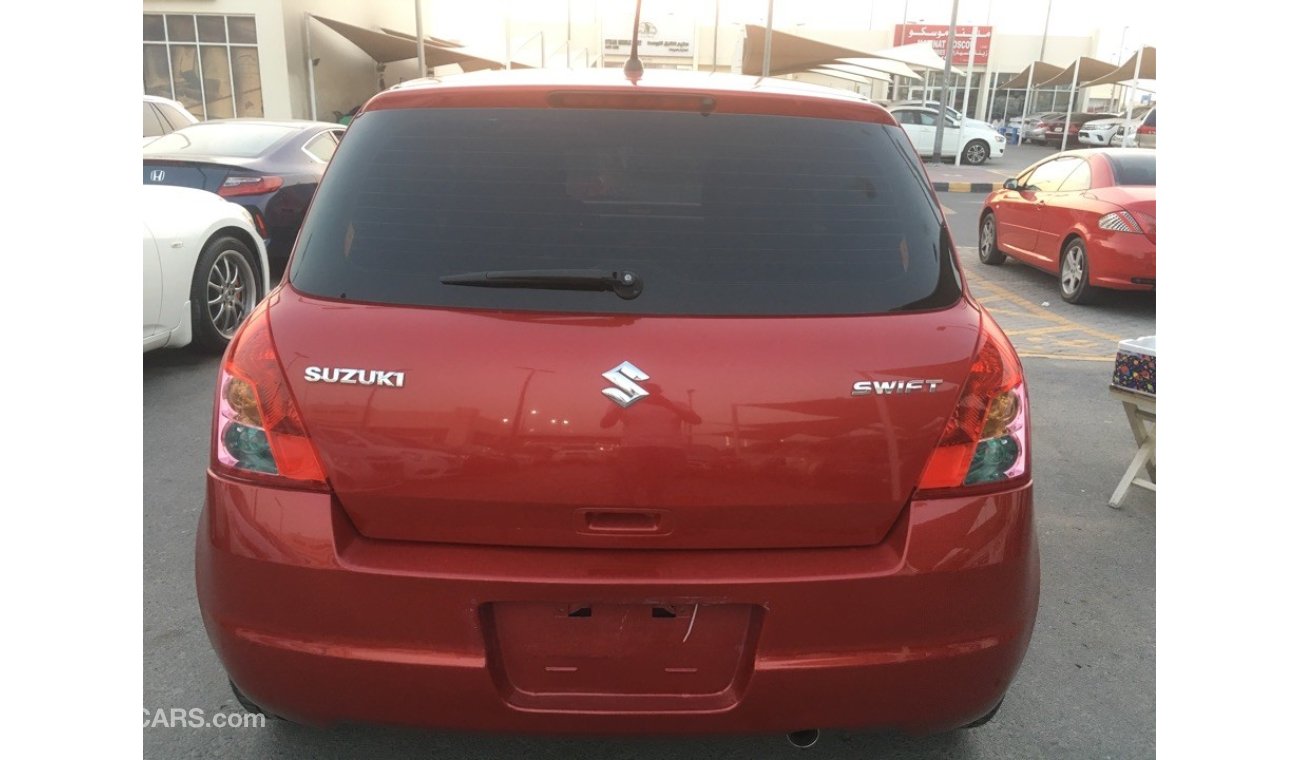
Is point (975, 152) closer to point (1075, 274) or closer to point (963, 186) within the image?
point (963, 186)

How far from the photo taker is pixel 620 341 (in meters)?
1.76

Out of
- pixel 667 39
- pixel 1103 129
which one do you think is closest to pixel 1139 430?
pixel 1103 129

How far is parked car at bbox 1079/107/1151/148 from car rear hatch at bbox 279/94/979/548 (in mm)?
36418

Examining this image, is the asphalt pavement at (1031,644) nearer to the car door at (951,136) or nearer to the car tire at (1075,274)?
the car tire at (1075,274)

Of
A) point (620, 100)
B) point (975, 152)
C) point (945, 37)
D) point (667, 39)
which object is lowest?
point (975, 152)

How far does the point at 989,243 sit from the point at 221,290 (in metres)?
8.63

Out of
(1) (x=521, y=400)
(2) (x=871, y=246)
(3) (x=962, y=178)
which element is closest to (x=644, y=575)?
(1) (x=521, y=400)

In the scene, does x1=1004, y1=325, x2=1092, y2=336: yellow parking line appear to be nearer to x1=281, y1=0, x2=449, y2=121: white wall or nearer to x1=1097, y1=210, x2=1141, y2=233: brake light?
x1=1097, y1=210, x2=1141, y2=233: brake light

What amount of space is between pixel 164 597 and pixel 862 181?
259 centimetres

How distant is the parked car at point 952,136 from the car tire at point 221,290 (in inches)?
980

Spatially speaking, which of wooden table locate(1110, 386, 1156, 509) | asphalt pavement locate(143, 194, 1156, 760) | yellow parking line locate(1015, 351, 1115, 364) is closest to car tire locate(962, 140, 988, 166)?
yellow parking line locate(1015, 351, 1115, 364)

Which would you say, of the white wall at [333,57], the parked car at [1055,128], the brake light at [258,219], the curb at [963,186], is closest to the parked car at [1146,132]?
the parked car at [1055,128]

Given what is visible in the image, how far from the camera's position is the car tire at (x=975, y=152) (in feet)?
93.8
